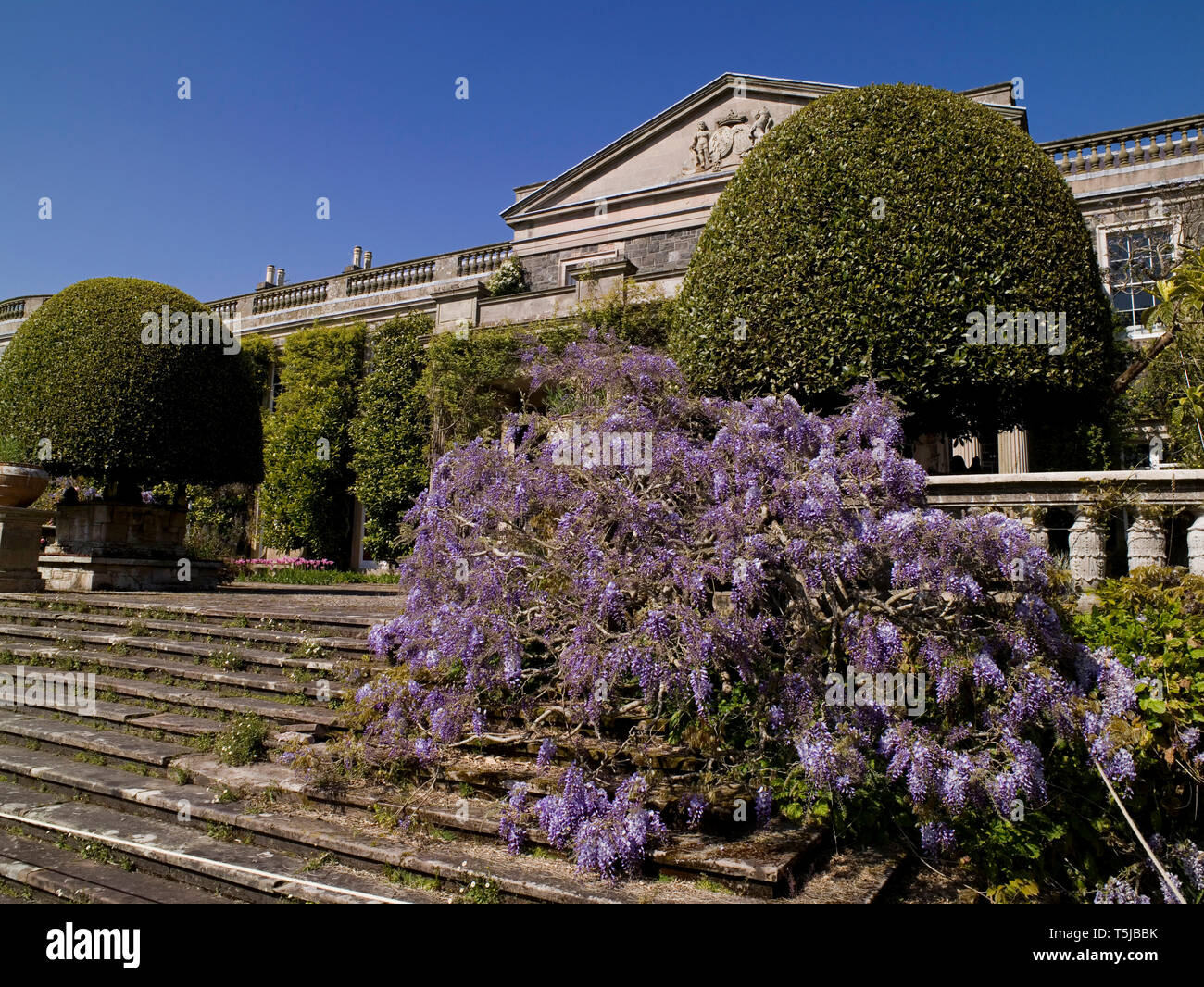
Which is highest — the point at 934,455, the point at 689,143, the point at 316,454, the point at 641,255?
the point at 689,143

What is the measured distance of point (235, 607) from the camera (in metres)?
8.25

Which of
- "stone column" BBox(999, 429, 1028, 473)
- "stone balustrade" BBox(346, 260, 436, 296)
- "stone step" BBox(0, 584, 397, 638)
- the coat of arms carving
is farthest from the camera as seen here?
"stone balustrade" BBox(346, 260, 436, 296)

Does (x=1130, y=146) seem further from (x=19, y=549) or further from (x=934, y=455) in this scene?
(x=19, y=549)

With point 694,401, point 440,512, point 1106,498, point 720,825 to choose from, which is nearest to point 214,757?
point 440,512

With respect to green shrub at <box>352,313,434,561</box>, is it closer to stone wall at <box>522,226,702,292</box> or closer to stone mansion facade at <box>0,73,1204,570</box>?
stone mansion facade at <box>0,73,1204,570</box>

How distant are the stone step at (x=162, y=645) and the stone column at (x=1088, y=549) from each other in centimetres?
531

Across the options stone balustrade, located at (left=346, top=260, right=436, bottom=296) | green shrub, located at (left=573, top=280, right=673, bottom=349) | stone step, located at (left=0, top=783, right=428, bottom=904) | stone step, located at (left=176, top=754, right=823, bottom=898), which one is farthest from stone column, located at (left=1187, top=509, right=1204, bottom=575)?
stone balustrade, located at (left=346, top=260, right=436, bottom=296)

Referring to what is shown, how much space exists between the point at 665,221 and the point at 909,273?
11981 mm

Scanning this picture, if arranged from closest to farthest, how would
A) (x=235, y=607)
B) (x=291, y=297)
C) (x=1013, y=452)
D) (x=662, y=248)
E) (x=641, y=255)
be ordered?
(x=235, y=607)
(x=1013, y=452)
(x=662, y=248)
(x=641, y=255)
(x=291, y=297)

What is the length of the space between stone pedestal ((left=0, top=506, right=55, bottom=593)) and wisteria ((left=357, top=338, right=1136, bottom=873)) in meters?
8.45

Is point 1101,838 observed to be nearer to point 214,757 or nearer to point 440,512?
point 440,512

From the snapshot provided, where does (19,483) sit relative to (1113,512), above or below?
above

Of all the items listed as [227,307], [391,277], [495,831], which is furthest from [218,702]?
[227,307]

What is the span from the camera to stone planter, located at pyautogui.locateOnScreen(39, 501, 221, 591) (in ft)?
37.9
